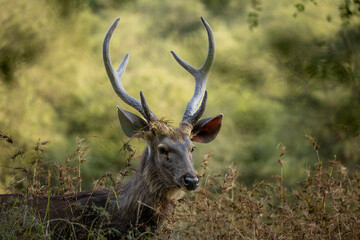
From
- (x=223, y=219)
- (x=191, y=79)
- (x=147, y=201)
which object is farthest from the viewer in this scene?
(x=191, y=79)

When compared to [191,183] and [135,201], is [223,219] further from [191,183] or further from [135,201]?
[135,201]

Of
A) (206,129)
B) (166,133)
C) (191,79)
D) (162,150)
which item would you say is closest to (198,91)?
(206,129)

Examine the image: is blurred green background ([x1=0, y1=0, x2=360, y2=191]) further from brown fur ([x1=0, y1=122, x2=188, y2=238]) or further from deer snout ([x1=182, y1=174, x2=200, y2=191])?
deer snout ([x1=182, y1=174, x2=200, y2=191])

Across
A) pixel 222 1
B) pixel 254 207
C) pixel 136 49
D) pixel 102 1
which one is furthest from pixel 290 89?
pixel 254 207

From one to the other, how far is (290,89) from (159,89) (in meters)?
2.31

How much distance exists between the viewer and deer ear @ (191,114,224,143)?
463 cm

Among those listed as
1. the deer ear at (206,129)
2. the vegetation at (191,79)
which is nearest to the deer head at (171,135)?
the deer ear at (206,129)

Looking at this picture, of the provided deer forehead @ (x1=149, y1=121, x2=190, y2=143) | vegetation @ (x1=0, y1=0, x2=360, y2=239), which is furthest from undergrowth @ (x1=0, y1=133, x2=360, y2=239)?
vegetation @ (x1=0, y1=0, x2=360, y2=239)

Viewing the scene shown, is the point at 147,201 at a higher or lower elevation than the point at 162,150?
lower

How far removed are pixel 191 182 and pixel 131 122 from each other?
2.64 feet

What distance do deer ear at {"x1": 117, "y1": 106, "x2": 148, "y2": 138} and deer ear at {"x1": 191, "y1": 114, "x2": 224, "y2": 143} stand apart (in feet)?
1.49

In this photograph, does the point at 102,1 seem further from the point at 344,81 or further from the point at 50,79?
the point at 344,81

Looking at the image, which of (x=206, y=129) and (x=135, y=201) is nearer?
(x=135, y=201)

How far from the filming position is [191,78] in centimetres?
912
